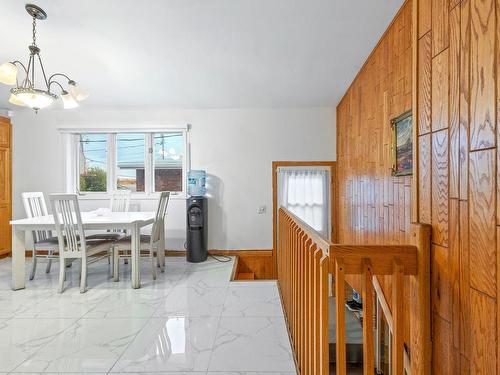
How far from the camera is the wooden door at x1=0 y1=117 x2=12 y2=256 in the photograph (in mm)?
4379

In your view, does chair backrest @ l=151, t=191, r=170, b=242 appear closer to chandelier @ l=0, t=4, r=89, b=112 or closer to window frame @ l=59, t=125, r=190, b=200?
window frame @ l=59, t=125, r=190, b=200

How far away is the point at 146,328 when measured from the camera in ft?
7.30

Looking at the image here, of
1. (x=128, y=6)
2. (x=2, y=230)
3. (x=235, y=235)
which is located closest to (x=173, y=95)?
(x=128, y=6)

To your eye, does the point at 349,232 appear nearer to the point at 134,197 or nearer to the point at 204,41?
the point at 204,41

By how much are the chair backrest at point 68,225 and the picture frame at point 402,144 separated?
2.98m

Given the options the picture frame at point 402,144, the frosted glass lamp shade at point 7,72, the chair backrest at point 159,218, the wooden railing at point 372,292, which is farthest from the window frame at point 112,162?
the wooden railing at point 372,292

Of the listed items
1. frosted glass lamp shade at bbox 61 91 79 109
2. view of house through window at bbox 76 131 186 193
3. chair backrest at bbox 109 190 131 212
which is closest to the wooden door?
view of house through window at bbox 76 131 186 193

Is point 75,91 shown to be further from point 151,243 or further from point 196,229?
point 196,229

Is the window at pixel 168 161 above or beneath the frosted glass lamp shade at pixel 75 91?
beneath

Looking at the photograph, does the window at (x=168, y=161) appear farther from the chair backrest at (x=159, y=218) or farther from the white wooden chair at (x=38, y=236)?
the white wooden chair at (x=38, y=236)

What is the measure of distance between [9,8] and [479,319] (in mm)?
3242

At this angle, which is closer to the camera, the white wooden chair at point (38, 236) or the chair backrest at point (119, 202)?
the white wooden chair at point (38, 236)

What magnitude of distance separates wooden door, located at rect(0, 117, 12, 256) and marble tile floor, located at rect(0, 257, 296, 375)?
137cm

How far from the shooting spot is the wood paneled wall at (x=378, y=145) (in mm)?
2186
